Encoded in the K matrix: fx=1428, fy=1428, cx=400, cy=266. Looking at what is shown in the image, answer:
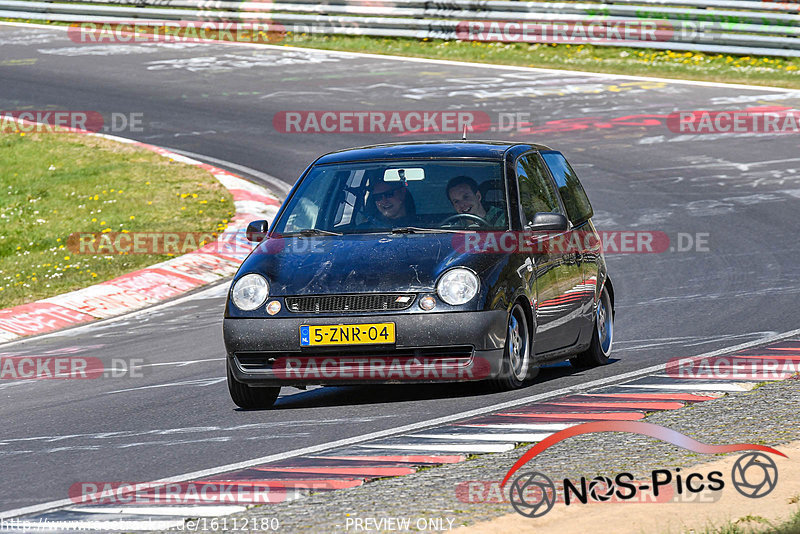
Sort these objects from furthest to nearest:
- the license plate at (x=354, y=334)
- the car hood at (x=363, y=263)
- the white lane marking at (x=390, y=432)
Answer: the car hood at (x=363, y=263)
the license plate at (x=354, y=334)
the white lane marking at (x=390, y=432)

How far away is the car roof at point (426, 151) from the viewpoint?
9.59 m

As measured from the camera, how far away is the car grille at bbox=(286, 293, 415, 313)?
8328mm

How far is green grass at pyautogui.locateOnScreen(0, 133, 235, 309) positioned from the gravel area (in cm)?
834

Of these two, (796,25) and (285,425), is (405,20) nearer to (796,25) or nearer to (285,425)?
(796,25)

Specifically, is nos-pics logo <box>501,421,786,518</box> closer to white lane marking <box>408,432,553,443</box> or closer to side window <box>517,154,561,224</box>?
white lane marking <box>408,432,553,443</box>

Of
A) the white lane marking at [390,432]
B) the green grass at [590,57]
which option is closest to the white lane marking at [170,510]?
the white lane marking at [390,432]

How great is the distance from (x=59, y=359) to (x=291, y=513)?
242 inches

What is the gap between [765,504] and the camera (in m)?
5.80

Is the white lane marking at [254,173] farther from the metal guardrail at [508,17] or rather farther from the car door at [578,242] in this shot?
the metal guardrail at [508,17]

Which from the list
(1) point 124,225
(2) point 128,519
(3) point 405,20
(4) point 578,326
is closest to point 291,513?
(2) point 128,519

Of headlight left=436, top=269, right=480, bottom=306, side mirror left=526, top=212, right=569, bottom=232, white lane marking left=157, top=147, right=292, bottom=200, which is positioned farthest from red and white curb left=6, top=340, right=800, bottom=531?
white lane marking left=157, top=147, right=292, bottom=200

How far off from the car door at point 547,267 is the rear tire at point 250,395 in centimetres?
174

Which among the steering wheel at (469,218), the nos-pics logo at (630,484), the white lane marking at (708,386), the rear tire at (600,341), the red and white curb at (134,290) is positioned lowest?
the red and white curb at (134,290)

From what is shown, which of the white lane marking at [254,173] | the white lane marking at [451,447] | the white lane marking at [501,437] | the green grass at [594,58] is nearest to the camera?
the white lane marking at [451,447]
